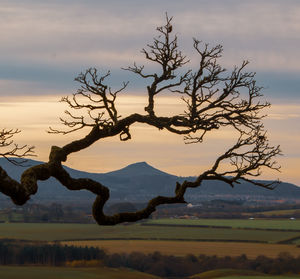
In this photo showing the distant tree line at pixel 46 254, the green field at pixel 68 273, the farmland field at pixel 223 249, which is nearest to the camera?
the green field at pixel 68 273

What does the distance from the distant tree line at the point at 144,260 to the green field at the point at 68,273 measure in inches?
516

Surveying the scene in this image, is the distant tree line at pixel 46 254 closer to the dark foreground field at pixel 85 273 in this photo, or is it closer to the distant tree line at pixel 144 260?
the distant tree line at pixel 144 260

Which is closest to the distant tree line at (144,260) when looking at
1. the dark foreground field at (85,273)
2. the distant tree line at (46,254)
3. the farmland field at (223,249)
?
the distant tree line at (46,254)

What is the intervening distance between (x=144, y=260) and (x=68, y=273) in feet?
121

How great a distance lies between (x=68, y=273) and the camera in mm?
157750

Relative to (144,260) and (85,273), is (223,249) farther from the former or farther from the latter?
(85,273)

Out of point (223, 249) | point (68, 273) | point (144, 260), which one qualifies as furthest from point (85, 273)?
point (223, 249)

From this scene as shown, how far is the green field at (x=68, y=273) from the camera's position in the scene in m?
152

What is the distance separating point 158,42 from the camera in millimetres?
25734

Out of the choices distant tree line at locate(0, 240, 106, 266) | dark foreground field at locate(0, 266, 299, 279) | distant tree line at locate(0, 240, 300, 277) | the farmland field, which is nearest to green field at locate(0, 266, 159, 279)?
dark foreground field at locate(0, 266, 299, 279)

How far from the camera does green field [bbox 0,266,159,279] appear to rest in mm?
151625

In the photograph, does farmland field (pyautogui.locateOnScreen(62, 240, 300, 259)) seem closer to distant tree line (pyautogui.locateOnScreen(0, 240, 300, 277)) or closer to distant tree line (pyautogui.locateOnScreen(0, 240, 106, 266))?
distant tree line (pyautogui.locateOnScreen(0, 240, 300, 277))

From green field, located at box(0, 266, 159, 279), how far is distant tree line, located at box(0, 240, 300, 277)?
1312cm

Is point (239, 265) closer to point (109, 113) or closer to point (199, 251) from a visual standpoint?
point (199, 251)
